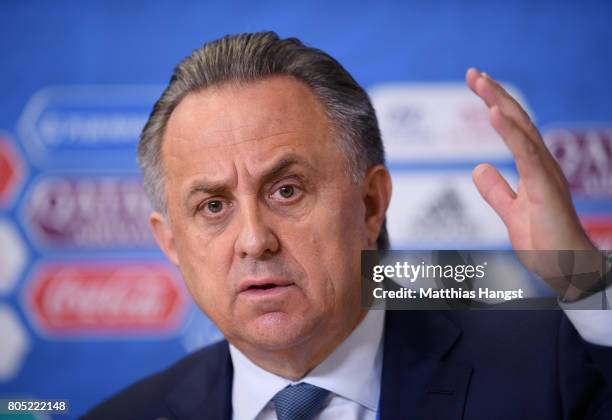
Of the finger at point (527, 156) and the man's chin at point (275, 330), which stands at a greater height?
the finger at point (527, 156)

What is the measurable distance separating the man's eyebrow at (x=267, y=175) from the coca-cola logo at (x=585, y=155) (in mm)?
1234

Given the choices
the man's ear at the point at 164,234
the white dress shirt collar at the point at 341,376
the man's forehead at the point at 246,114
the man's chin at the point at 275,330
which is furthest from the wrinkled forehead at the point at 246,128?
the white dress shirt collar at the point at 341,376

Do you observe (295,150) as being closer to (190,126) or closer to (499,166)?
(190,126)

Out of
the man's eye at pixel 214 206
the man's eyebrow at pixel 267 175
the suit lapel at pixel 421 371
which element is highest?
the man's eyebrow at pixel 267 175

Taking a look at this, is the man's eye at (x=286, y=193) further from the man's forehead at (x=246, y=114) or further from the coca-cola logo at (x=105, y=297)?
the coca-cola logo at (x=105, y=297)

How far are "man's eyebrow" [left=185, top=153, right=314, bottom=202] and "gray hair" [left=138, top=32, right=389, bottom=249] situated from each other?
0.42 feet

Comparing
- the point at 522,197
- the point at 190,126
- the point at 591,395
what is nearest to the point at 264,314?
the point at 190,126

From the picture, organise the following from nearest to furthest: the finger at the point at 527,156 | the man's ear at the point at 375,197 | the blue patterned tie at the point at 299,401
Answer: the finger at the point at 527,156
the blue patterned tie at the point at 299,401
the man's ear at the point at 375,197

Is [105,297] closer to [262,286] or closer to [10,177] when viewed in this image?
[10,177]

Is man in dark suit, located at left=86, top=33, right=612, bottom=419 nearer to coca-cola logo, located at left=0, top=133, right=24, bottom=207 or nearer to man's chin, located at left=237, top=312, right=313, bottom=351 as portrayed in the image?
man's chin, located at left=237, top=312, right=313, bottom=351

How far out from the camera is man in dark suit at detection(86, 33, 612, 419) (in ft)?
4.74

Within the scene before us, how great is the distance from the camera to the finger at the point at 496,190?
1.33 m

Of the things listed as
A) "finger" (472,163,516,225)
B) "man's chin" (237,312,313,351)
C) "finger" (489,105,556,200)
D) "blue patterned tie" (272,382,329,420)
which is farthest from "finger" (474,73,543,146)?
"blue patterned tie" (272,382,329,420)

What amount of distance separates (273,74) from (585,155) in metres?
1.28
